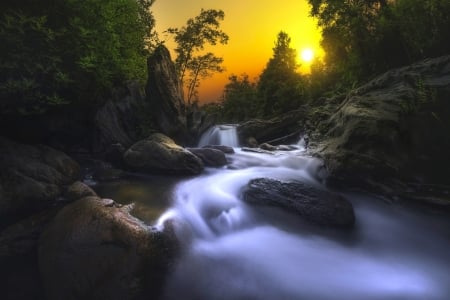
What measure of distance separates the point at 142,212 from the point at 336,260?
4306 mm

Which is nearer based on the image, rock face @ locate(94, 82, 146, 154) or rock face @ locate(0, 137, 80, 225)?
rock face @ locate(0, 137, 80, 225)

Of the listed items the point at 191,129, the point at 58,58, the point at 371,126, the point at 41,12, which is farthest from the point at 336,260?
the point at 191,129

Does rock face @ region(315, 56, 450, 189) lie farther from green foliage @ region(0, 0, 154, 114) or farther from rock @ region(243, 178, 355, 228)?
green foliage @ region(0, 0, 154, 114)

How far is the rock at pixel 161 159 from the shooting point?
32.1 ft

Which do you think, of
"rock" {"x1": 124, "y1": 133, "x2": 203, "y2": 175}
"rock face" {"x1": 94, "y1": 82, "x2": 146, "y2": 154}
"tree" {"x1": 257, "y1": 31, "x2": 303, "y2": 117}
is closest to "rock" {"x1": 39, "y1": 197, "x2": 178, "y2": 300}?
"rock" {"x1": 124, "y1": 133, "x2": 203, "y2": 175}

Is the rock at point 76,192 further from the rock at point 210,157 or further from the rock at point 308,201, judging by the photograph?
the rock at point 210,157

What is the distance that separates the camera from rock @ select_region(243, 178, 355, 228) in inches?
243

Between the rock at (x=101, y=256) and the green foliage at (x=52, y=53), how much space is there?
185 inches

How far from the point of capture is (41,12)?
26.8ft

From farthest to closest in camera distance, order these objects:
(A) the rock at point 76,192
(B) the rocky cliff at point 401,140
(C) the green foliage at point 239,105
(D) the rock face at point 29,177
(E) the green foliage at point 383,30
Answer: (C) the green foliage at point 239,105, (E) the green foliage at point 383,30, (B) the rocky cliff at point 401,140, (A) the rock at point 76,192, (D) the rock face at point 29,177

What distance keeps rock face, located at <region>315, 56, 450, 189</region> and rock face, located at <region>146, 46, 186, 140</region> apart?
822cm

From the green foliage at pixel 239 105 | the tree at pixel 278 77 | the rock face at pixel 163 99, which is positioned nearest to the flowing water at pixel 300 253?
the rock face at pixel 163 99

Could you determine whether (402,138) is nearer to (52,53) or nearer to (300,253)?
(300,253)

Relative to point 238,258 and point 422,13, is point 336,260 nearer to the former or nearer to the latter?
point 238,258
